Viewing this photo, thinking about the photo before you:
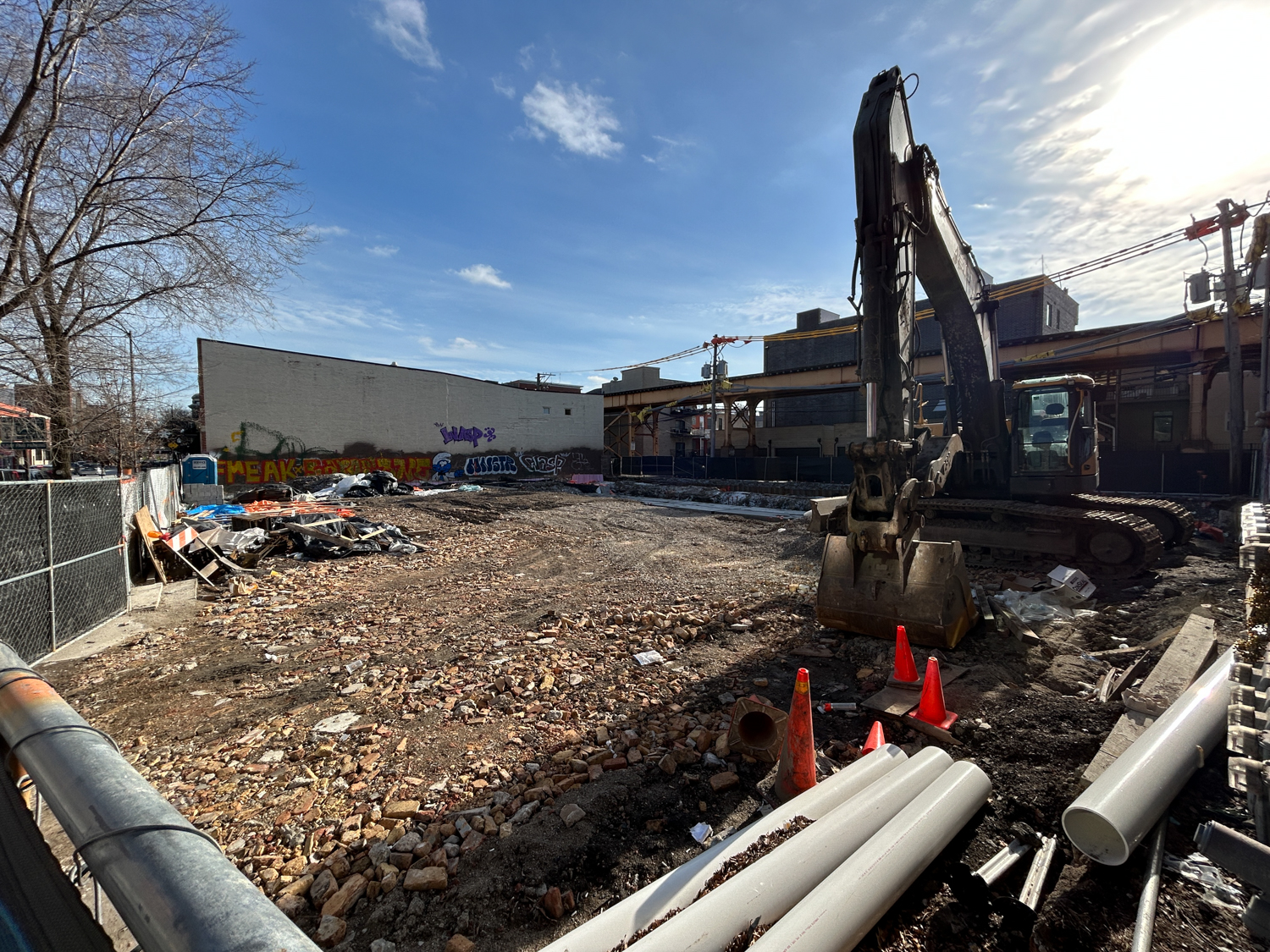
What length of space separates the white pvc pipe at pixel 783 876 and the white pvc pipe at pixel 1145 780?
639 mm

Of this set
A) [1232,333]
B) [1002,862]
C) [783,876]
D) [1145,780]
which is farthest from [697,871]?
[1232,333]

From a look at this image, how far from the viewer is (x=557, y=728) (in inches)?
163

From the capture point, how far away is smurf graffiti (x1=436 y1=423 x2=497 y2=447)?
Answer: 30422 mm

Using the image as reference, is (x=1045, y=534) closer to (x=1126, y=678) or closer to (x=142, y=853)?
(x=1126, y=678)

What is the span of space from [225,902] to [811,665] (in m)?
4.81

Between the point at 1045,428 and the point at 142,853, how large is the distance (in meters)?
12.0

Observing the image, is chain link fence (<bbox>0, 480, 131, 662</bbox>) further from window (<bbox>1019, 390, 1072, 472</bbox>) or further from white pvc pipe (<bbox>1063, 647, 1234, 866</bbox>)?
window (<bbox>1019, 390, 1072, 472</bbox>)

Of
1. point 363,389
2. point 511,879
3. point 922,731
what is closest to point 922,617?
point 922,731

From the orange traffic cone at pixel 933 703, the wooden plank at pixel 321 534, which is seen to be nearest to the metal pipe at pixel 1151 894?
the orange traffic cone at pixel 933 703

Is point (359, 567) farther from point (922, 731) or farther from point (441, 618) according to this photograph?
point (922, 731)

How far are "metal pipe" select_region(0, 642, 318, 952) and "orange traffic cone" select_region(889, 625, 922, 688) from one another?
4.38 meters

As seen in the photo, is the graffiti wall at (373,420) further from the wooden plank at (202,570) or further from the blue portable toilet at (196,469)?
the wooden plank at (202,570)

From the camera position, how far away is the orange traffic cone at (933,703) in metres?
3.96

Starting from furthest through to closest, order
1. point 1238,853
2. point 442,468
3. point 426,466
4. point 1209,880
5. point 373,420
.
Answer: point 442,468 < point 426,466 < point 373,420 < point 1209,880 < point 1238,853
